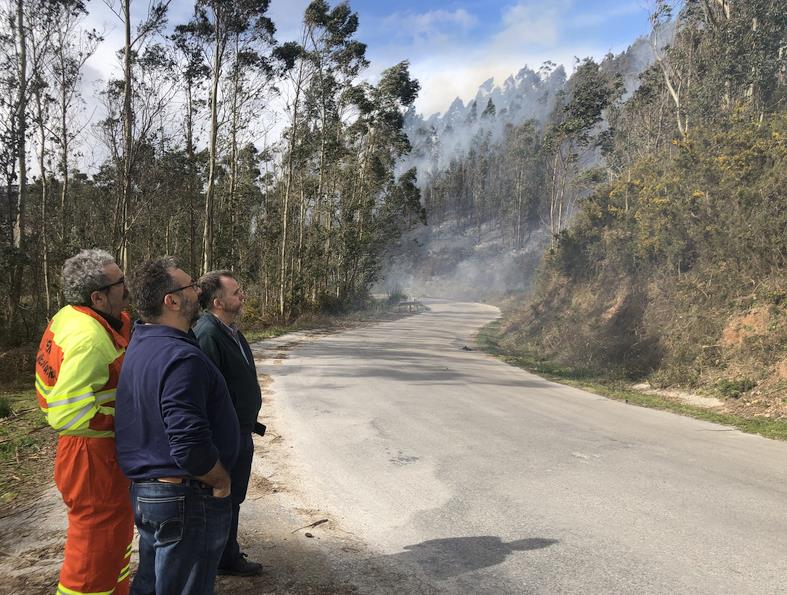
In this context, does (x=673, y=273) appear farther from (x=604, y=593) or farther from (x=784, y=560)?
(x=604, y=593)

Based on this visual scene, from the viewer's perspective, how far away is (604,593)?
10.3 ft

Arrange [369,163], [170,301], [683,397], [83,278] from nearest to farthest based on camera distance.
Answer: [170,301], [83,278], [683,397], [369,163]

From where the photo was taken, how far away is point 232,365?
3146 mm

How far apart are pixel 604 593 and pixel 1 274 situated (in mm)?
15282

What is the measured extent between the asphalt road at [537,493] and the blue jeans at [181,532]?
134 cm

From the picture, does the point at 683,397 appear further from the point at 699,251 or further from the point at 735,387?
the point at 699,251

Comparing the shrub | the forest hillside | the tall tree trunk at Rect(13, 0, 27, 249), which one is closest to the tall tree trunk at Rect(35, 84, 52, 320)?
the tall tree trunk at Rect(13, 0, 27, 249)

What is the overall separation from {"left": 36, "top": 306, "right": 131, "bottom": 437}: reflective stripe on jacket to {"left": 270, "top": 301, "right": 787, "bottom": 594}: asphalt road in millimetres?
1830

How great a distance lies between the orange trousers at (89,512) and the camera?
2.43 m

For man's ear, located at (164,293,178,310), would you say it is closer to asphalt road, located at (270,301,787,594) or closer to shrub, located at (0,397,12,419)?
asphalt road, located at (270,301,787,594)

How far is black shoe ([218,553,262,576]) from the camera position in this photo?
3.21 metres

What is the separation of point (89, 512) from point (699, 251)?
655 inches

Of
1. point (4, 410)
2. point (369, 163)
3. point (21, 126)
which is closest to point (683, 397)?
point (4, 410)

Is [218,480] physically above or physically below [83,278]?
below
